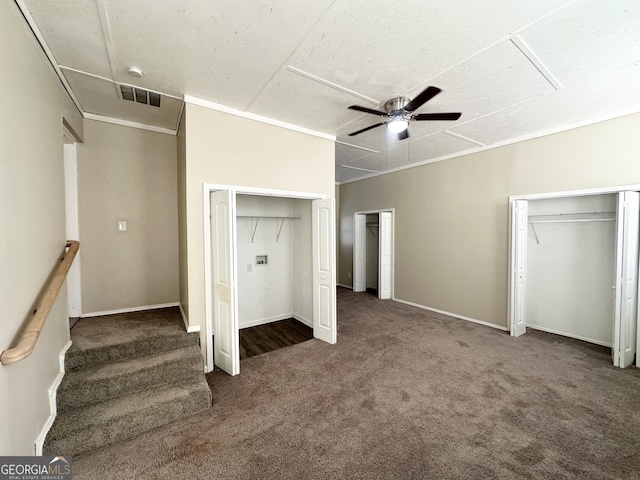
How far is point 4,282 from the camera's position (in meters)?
1.44

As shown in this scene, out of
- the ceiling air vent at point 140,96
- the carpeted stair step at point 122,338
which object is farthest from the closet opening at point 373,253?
the ceiling air vent at point 140,96

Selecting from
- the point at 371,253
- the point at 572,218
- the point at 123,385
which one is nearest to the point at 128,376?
the point at 123,385

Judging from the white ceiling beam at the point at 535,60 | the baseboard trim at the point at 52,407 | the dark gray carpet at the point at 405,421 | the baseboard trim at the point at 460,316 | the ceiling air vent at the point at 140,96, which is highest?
the ceiling air vent at the point at 140,96

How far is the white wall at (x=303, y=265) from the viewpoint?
14.6 feet

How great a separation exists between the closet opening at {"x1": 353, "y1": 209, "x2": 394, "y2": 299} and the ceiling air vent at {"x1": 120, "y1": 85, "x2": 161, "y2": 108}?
15.6ft

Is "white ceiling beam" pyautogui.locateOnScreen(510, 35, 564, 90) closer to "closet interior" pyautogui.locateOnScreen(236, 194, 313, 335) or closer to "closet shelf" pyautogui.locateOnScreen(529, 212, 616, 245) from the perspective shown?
"closet shelf" pyautogui.locateOnScreen(529, 212, 616, 245)

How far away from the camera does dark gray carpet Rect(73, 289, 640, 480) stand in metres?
1.76

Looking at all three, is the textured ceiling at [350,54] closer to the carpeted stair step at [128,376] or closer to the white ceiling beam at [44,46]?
the white ceiling beam at [44,46]

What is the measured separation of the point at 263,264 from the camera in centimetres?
469

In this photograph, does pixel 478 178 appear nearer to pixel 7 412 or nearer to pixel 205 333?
pixel 205 333

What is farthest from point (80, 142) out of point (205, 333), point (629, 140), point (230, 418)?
point (629, 140)

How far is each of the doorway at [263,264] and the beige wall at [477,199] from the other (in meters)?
2.50

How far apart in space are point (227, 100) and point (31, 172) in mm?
1804

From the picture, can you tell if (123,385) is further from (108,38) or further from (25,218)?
(108,38)
